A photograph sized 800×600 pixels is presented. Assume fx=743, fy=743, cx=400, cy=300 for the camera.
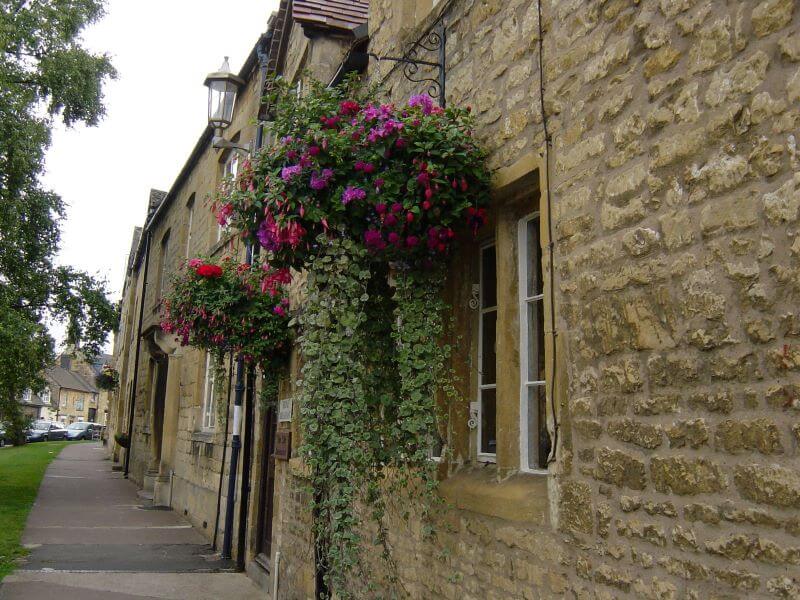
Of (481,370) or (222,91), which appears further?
(222,91)

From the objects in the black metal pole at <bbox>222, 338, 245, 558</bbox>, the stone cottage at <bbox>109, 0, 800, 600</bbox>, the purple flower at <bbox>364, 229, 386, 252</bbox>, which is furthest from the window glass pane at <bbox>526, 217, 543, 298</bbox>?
the black metal pole at <bbox>222, 338, 245, 558</bbox>

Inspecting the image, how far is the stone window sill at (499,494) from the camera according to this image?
370 centimetres

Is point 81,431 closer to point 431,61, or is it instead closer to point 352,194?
point 431,61

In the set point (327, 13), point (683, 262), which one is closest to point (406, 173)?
point (683, 262)

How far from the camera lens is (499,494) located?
A: 4004mm

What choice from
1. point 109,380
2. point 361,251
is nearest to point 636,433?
point 361,251

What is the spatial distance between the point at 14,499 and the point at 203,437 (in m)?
5.23

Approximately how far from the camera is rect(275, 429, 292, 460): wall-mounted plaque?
8094 mm

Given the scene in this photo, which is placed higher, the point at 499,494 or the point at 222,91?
the point at 222,91

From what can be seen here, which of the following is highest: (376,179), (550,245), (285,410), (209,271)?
(209,271)

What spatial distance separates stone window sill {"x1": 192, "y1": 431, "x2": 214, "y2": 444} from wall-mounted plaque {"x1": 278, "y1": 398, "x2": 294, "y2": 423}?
4172 millimetres

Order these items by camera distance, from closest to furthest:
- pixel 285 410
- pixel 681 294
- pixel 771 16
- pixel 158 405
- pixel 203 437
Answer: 1. pixel 771 16
2. pixel 681 294
3. pixel 285 410
4. pixel 203 437
5. pixel 158 405

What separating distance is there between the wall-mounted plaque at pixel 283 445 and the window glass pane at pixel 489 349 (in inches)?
155

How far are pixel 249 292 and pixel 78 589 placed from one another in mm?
3639
